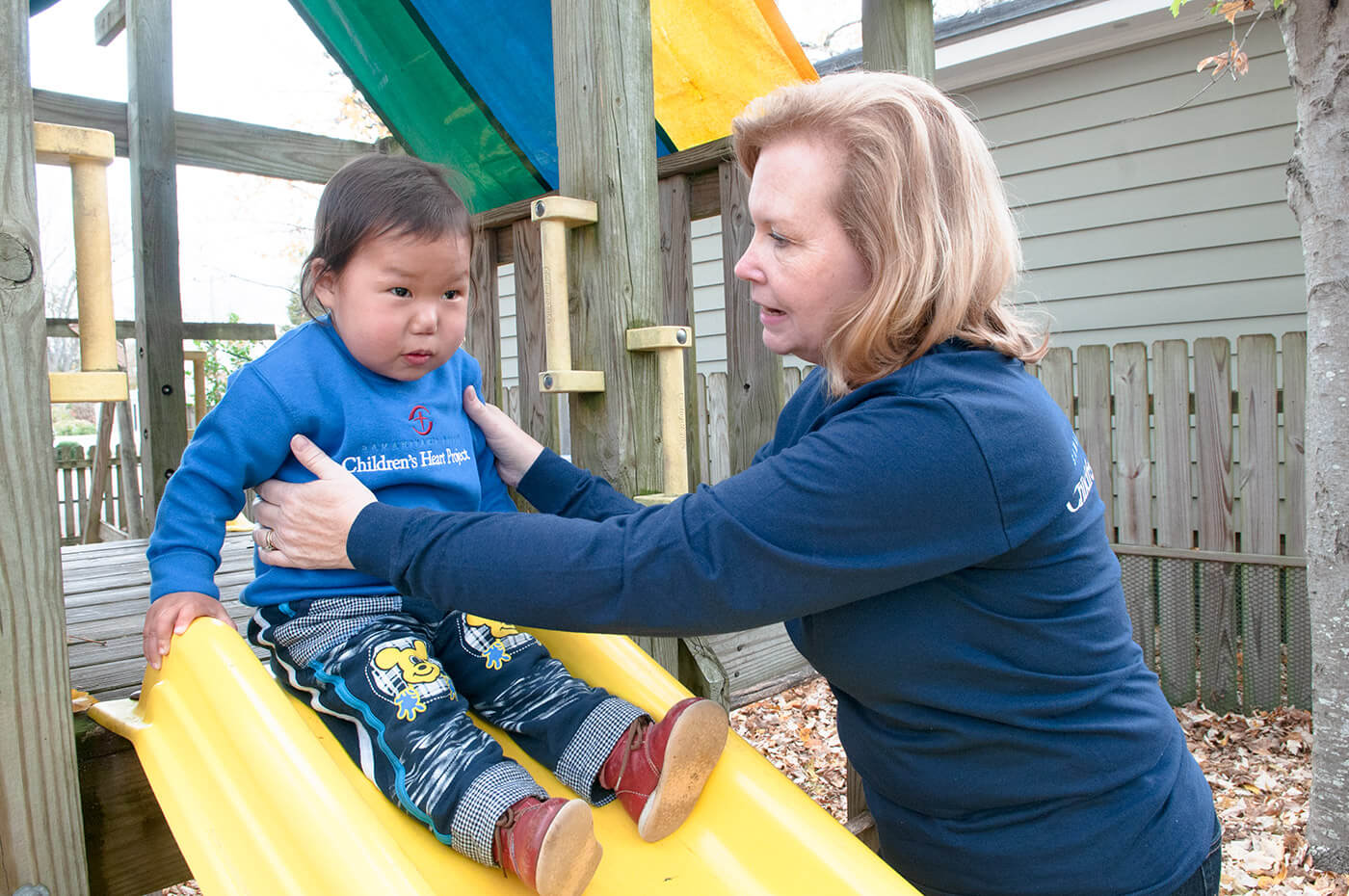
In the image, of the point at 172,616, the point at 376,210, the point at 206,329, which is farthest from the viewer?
the point at 206,329

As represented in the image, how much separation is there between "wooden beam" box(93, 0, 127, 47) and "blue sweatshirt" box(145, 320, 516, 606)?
3.28m

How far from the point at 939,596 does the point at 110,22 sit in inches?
185

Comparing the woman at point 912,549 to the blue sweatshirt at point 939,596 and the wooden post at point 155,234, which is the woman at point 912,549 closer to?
the blue sweatshirt at point 939,596

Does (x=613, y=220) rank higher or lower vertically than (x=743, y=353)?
higher

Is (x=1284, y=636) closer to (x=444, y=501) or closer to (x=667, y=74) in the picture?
(x=667, y=74)

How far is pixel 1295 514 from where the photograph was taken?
177 inches

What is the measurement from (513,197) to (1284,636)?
4.31 m

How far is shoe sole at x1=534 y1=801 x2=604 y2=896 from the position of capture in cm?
127

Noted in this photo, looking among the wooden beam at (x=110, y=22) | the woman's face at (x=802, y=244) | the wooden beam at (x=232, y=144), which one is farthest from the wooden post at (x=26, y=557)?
the wooden beam at (x=110, y=22)

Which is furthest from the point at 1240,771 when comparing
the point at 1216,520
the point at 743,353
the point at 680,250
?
the point at 680,250

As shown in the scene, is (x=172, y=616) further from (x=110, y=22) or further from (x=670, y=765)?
(x=110, y=22)

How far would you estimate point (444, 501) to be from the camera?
1928 millimetres

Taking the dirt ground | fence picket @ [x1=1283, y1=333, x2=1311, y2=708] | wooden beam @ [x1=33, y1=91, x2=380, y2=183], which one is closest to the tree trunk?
the dirt ground

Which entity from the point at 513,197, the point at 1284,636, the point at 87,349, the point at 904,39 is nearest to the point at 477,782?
the point at 87,349
